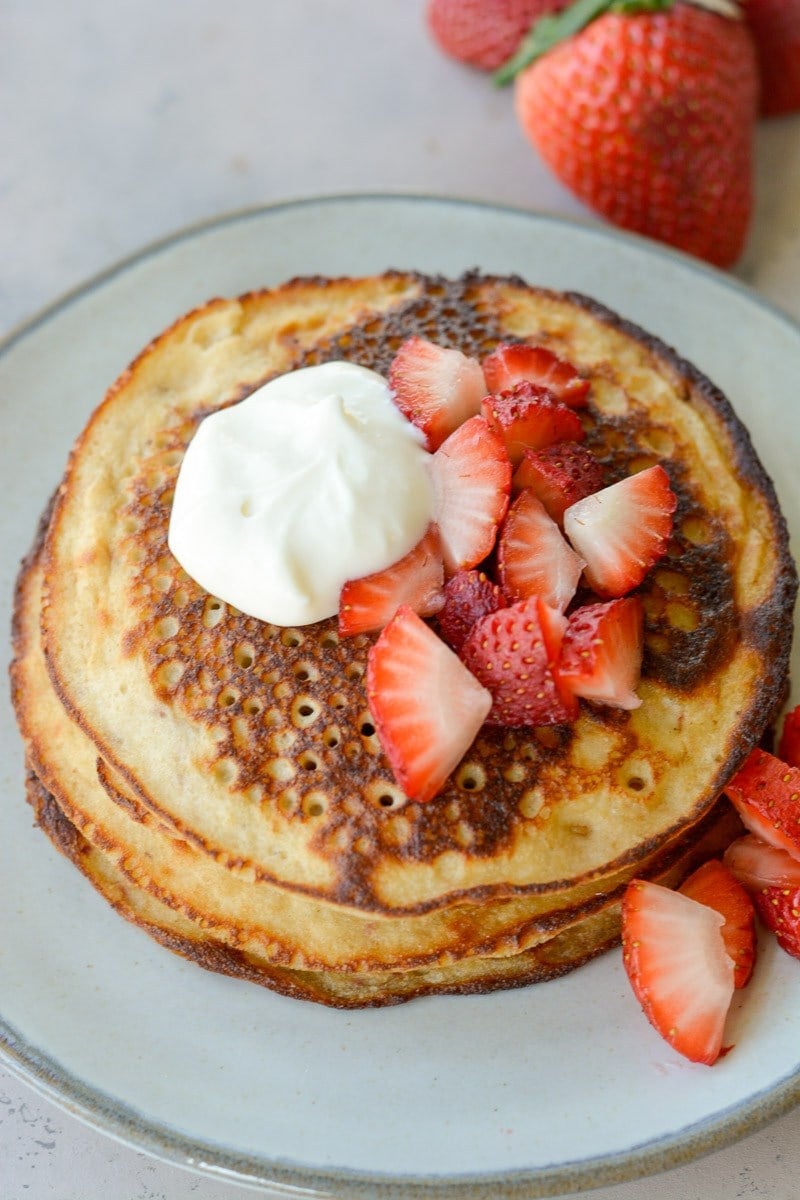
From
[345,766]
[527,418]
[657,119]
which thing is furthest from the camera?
[657,119]

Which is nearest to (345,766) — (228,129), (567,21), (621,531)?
(621,531)

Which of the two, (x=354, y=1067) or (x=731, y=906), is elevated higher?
(x=354, y=1067)

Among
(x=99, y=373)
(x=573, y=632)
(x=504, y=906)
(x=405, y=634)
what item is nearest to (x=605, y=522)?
(x=573, y=632)

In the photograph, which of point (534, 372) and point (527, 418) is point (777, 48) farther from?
point (527, 418)

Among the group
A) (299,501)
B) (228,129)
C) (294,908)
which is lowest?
(294,908)

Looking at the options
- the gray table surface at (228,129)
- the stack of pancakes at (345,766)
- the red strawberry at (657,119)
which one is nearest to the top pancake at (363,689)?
the stack of pancakes at (345,766)

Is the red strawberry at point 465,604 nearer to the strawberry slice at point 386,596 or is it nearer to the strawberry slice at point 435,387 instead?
the strawberry slice at point 386,596

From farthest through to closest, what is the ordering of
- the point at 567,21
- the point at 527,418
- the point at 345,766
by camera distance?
the point at 567,21, the point at 527,418, the point at 345,766

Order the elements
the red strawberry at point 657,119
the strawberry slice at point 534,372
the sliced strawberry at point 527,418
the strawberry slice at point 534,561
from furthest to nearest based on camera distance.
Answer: the red strawberry at point 657,119
the strawberry slice at point 534,372
the sliced strawberry at point 527,418
the strawberry slice at point 534,561
